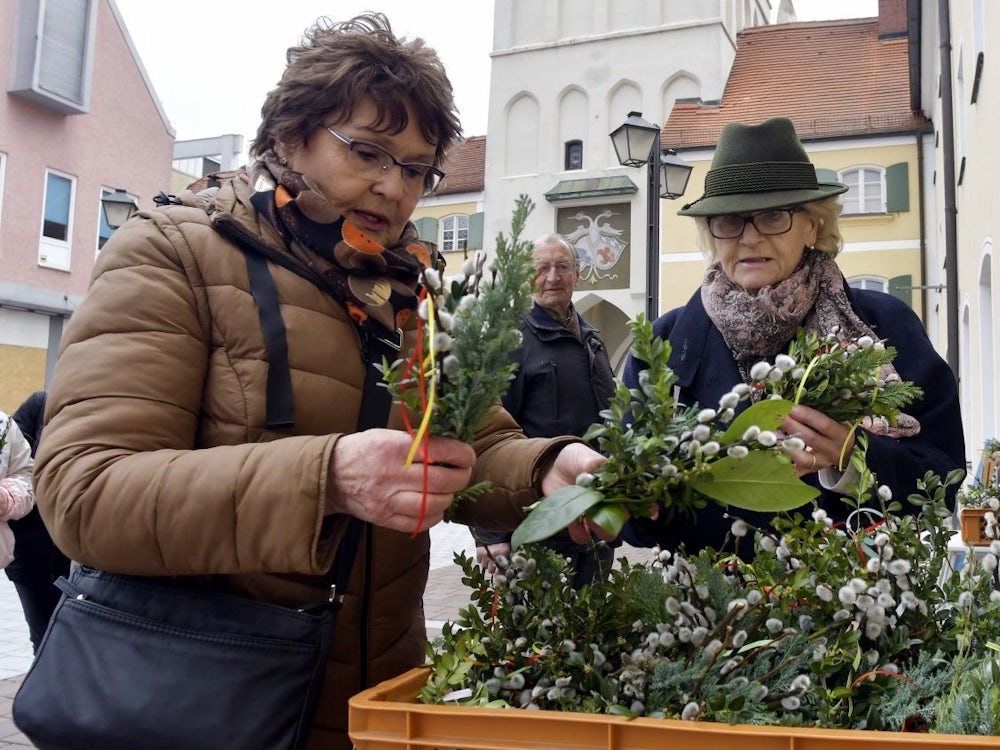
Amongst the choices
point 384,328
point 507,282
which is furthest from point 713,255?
point 507,282

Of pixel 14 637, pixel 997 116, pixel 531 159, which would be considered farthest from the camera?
pixel 531 159

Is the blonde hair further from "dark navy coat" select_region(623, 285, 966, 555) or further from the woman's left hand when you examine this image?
the woman's left hand

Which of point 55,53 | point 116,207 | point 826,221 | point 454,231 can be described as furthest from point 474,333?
point 454,231

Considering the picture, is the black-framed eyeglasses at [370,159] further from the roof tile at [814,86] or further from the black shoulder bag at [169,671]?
the roof tile at [814,86]

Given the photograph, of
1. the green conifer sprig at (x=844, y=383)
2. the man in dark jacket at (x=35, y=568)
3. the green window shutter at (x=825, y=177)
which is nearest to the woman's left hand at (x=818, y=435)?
the green conifer sprig at (x=844, y=383)

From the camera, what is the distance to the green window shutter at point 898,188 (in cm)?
2184

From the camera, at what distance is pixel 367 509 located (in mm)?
1274

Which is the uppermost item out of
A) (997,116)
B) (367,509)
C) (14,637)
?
(997,116)

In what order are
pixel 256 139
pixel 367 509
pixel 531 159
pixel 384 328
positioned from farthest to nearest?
pixel 531 159, pixel 256 139, pixel 384 328, pixel 367 509

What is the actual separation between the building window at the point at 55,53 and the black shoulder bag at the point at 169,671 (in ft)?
68.7

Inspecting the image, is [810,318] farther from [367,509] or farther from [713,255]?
[367,509]

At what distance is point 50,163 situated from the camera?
20688mm

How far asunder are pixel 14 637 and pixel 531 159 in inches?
974

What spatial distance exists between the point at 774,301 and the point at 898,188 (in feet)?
71.0
